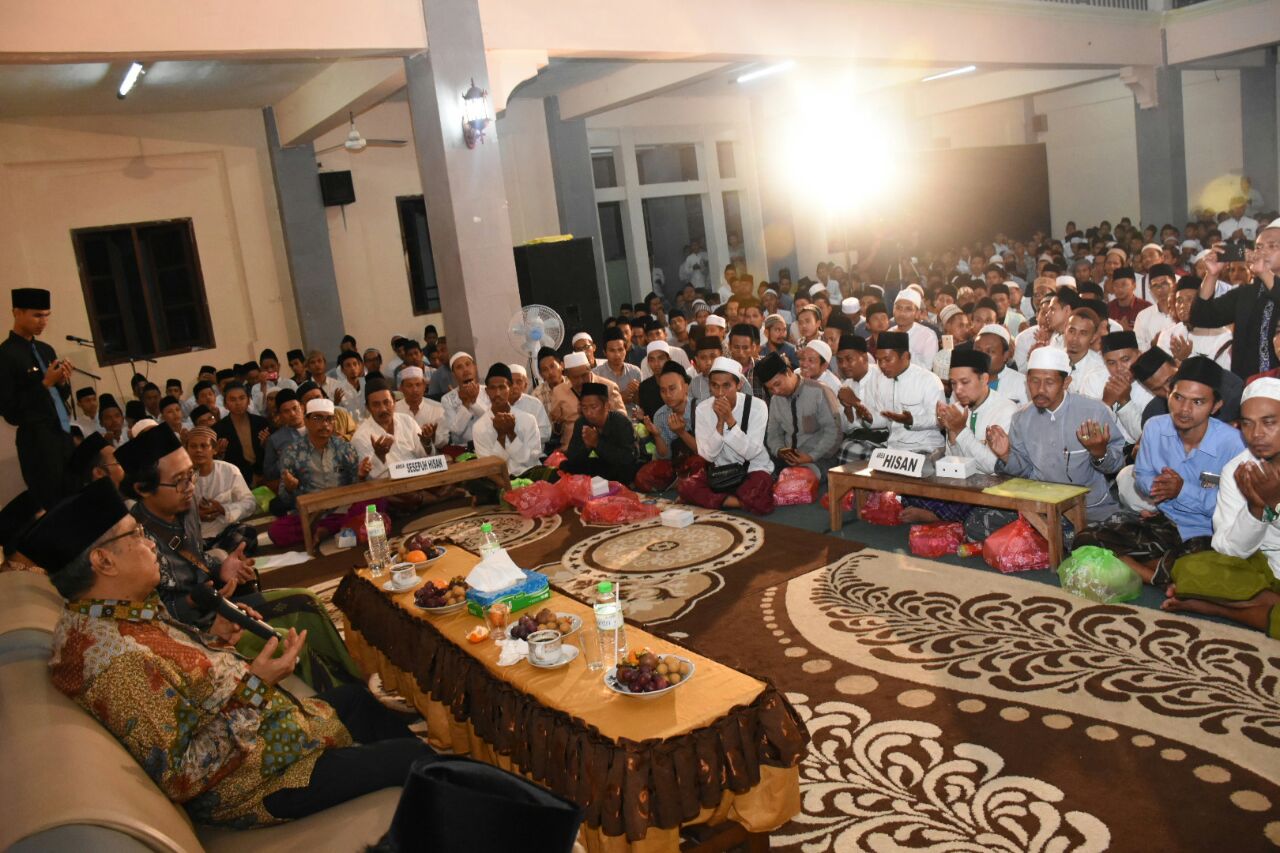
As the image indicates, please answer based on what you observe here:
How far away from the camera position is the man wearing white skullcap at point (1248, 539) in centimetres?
358

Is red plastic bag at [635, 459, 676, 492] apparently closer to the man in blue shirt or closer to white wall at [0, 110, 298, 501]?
the man in blue shirt

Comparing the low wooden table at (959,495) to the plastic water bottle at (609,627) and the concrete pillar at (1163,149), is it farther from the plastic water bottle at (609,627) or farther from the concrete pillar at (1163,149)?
the concrete pillar at (1163,149)

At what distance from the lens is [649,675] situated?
2.88 metres

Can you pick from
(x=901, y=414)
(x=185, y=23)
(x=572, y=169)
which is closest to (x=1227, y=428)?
(x=901, y=414)

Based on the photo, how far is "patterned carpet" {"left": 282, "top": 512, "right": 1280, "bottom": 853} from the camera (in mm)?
2756

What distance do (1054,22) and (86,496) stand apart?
13580 millimetres

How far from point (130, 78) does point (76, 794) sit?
8.91 metres

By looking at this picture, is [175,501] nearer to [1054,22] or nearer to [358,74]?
[358,74]

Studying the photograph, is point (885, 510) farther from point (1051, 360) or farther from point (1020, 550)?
point (1051, 360)

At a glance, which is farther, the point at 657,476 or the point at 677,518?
the point at 657,476

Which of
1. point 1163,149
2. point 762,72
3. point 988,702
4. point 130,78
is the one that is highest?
point 762,72

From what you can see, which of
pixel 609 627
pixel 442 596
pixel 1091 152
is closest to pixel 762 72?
pixel 1091 152

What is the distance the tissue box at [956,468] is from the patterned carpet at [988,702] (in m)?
0.48

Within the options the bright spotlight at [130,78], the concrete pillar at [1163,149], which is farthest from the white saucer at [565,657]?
the concrete pillar at [1163,149]
